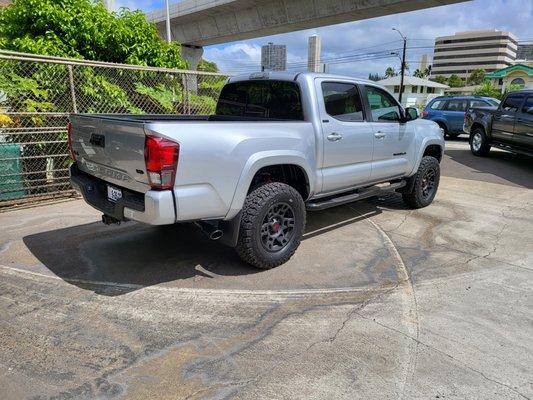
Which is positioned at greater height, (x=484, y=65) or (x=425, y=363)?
(x=484, y=65)

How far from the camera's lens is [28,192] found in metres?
6.66

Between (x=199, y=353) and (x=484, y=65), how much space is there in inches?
5982

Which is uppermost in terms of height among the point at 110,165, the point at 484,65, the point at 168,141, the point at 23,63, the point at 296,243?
the point at 484,65

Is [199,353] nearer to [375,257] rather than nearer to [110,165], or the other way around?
[110,165]

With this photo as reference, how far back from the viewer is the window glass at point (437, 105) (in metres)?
17.3

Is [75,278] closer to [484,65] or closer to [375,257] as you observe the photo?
[375,257]

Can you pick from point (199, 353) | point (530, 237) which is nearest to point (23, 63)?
point (199, 353)

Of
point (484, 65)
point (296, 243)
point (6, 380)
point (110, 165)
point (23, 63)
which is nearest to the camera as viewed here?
point (6, 380)

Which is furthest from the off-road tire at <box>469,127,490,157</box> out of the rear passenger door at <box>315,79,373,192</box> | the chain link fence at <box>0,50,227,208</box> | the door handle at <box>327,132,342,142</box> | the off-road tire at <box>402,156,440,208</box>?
the door handle at <box>327,132,342,142</box>

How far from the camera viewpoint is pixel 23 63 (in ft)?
21.7

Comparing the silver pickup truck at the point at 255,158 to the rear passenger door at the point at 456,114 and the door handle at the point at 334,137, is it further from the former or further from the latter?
the rear passenger door at the point at 456,114

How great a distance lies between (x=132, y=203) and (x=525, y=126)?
10.2m

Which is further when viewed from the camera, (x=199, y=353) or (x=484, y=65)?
(x=484, y=65)

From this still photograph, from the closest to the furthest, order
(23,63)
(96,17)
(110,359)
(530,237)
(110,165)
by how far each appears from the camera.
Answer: (110,359), (110,165), (530,237), (23,63), (96,17)
